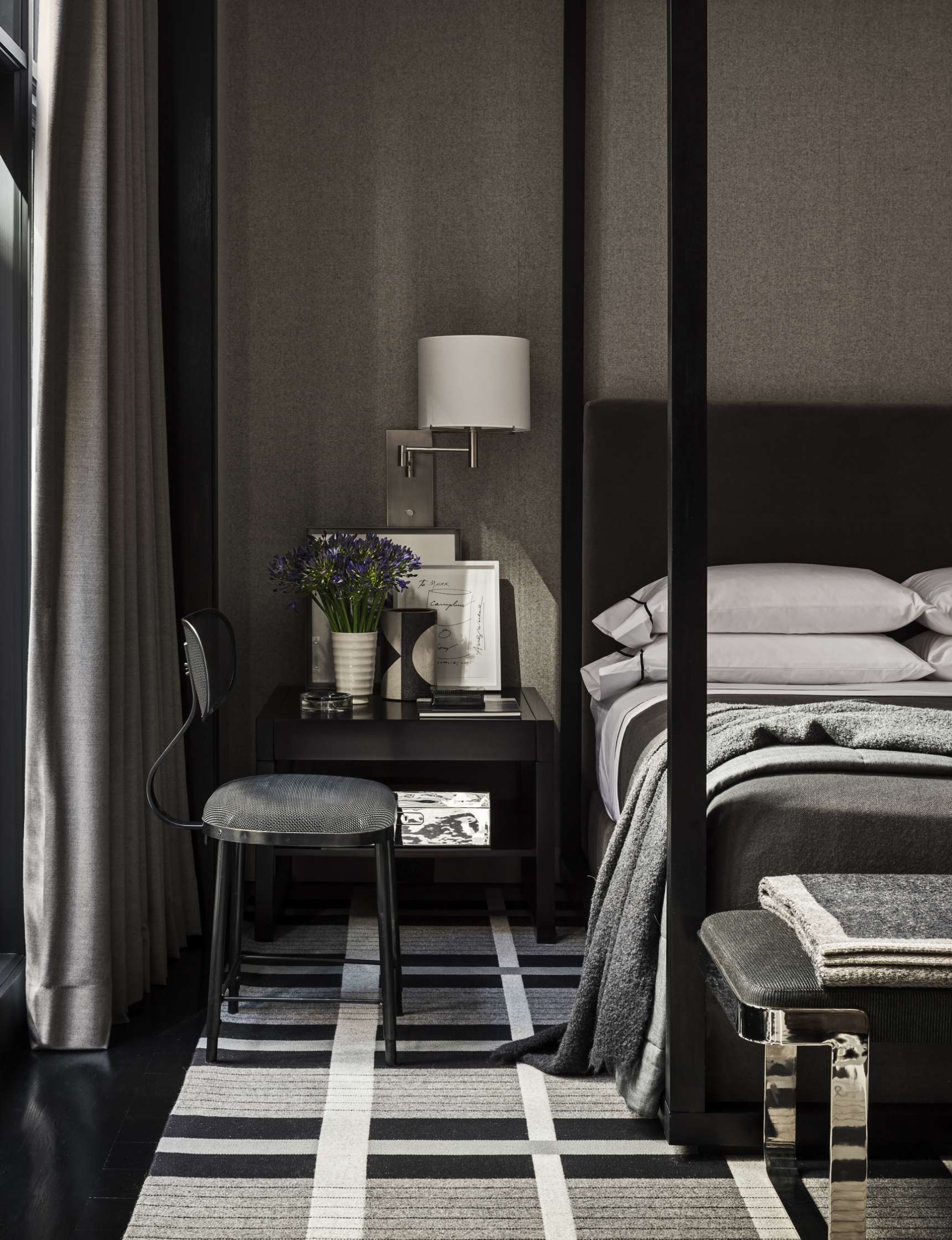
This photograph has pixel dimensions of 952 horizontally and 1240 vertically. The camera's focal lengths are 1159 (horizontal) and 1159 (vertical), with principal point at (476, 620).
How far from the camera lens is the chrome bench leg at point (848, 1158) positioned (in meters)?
1.42

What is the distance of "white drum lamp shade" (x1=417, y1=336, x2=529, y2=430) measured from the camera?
3107mm

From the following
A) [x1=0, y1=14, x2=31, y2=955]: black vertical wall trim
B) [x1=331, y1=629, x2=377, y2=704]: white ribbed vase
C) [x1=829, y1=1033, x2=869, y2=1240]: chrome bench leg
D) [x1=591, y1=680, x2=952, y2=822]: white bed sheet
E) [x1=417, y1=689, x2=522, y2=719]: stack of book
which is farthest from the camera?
[x1=331, y1=629, x2=377, y2=704]: white ribbed vase

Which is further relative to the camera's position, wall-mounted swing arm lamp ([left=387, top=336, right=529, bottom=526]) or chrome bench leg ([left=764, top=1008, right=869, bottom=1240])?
wall-mounted swing arm lamp ([left=387, top=336, right=529, bottom=526])

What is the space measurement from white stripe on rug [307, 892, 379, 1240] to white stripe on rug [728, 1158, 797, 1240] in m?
0.57

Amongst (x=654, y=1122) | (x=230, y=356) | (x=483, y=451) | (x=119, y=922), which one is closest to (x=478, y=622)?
(x=483, y=451)

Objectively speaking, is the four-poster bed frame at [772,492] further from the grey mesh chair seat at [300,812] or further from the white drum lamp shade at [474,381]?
the grey mesh chair seat at [300,812]

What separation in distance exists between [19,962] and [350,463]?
1651 millimetres

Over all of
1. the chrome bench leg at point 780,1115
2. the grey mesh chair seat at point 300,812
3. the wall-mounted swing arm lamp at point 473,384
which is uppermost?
the wall-mounted swing arm lamp at point 473,384

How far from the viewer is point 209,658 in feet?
7.68

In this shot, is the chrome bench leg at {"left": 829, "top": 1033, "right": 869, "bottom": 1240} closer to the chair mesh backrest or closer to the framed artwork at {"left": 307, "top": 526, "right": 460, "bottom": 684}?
the chair mesh backrest

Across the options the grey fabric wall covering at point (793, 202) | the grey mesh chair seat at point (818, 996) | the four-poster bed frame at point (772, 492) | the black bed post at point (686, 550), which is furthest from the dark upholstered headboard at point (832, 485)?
the grey mesh chair seat at point (818, 996)

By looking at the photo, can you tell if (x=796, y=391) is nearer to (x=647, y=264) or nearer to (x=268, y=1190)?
(x=647, y=264)

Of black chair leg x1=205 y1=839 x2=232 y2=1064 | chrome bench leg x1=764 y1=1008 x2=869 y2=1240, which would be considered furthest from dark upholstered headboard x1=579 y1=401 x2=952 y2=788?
chrome bench leg x1=764 y1=1008 x2=869 y2=1240

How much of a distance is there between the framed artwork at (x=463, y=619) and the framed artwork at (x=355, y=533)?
5 cm
